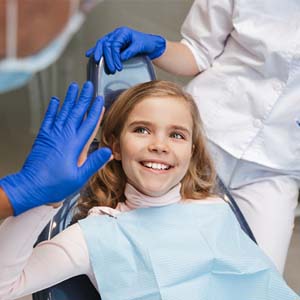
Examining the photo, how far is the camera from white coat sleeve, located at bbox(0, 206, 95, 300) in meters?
0.93

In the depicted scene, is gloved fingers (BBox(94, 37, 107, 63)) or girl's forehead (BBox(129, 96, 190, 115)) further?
gloved fingers (BBox(94, 37, 107, 63))

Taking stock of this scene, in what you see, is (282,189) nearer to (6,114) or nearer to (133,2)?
(133,2)

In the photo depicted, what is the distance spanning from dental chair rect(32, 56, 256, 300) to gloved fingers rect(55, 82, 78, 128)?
15.6 inches

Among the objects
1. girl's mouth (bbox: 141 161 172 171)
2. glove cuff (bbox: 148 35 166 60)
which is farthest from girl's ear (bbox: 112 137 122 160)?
glove cuff (bbox: 148 35 166 60)

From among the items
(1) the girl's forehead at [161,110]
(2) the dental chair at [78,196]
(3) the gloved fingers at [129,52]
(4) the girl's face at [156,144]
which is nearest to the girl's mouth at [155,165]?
(4) the girl's face at [156,144]

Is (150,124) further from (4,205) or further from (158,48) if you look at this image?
(4,205)

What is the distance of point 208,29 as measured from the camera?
1.63 m

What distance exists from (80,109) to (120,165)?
427 millimetres

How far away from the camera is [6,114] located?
2965 millimetres

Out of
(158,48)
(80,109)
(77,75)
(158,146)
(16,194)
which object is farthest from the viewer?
(77,75)

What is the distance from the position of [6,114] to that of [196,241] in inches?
77.1

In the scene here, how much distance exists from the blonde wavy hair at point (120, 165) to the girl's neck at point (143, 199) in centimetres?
6

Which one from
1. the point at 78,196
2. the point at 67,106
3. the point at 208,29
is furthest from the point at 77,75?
the point at 67,106

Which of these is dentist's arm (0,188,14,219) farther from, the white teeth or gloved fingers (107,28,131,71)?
gloved fingers (107,28,131,71)
